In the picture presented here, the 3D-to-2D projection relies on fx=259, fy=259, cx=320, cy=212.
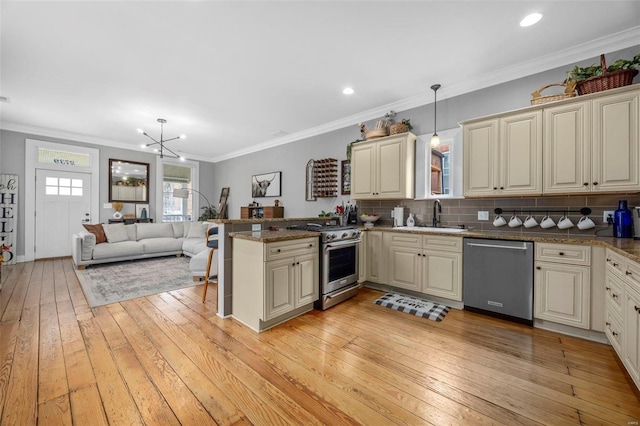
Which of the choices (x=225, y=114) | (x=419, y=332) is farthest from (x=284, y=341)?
(x=225, y=114)

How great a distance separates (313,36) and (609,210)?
11.0 feet

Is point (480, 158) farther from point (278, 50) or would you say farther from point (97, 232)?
point (97, 232)

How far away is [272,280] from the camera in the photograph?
→ 8.12 ft

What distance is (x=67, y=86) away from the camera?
138 inches

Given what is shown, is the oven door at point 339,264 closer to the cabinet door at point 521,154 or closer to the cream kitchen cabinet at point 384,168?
the cream kitchen cabinet at point 384,168

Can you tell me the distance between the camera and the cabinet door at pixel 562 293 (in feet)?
7.35

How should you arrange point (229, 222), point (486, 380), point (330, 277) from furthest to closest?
point (330, 277) → point (229, 222) → point (486, 380)

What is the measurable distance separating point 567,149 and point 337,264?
261 cm

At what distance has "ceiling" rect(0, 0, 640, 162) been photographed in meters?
2.20

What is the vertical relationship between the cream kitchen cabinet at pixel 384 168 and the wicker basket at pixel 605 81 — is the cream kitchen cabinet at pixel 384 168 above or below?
below

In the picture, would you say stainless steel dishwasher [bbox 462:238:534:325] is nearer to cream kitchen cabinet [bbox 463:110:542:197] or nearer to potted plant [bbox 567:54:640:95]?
cream kitchen cabinet [bbox 463:110:542:197]

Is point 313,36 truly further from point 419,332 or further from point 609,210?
point 609,210

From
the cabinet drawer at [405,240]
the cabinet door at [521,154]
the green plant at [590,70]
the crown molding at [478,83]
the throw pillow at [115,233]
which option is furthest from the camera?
the throw pillow at [115,233]

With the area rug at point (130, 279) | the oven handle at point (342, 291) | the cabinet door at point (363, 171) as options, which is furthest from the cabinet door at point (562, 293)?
the area rug at point (130, 279)
